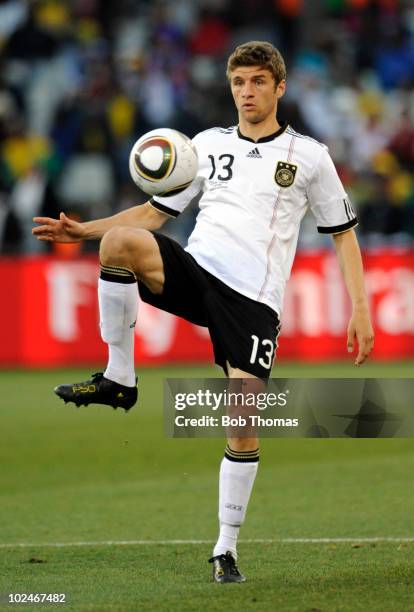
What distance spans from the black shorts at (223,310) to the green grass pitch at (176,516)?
41.1 inches

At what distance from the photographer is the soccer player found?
20.5 ft

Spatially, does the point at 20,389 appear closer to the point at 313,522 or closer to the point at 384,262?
the point at 384,262

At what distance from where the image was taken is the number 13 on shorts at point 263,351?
621cm

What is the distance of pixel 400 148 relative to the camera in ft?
63.2

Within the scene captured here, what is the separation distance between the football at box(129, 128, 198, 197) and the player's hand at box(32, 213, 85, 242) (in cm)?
37

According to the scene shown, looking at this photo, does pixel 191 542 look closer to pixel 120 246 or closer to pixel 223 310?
pixel 223 310

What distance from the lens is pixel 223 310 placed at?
6270 millimetres

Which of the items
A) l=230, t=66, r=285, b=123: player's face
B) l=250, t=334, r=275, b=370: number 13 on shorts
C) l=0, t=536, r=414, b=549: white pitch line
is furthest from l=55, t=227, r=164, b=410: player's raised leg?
l=0, t=536, r=414, b=549: white pitch line

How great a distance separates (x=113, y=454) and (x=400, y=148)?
939 centimetres

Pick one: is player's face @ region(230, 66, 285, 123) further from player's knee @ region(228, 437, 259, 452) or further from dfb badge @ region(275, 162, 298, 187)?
player's knee @ region(228, 437, 259, 452)

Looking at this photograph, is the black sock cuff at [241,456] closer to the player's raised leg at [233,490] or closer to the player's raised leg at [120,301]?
the player's raised leg at [233,490]

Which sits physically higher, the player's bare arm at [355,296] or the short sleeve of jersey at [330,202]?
the short sleeve of jersey at [330,202]

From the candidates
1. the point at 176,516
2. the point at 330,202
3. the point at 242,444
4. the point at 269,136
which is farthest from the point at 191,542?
the point at 269,136

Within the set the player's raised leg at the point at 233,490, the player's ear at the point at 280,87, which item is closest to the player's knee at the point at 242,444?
the player's raised leg at the point at 233,490
